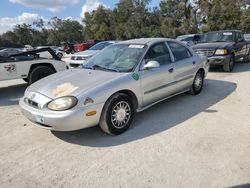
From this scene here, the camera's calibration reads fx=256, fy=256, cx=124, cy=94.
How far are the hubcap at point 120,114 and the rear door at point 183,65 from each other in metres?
1.59

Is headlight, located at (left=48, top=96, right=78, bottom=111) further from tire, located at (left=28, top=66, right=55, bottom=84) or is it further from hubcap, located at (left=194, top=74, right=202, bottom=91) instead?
tire, located at (left=28, top=66, right=55, bottom=84)

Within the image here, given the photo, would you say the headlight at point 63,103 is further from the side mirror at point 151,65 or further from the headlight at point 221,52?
the headlight at point 221,52

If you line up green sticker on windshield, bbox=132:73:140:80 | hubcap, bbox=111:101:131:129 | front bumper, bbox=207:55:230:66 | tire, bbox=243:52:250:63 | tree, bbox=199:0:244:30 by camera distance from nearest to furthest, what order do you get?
hubcap, bbox=111:101:131:129, green sticker on windshield, bbox=132:73:140:80, front bumper, bbox=207:55:230:66, tire, bbox=243:52:250:63, tree, bbox=199:0:244:30

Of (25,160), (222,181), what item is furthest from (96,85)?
(222,181)

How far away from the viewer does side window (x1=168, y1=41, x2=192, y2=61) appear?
560 centimetres

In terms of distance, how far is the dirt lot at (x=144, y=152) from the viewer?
3.13 meters

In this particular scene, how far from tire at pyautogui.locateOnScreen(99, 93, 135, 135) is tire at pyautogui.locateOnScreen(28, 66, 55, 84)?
4.44 metres

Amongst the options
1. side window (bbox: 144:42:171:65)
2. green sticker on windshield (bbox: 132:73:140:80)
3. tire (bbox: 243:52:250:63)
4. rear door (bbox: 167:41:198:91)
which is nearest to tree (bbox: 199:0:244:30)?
tire (bbox: 243:52:250:63)

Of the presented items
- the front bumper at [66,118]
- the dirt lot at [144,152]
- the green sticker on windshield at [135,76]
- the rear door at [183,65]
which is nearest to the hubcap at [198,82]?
the rear door at [183,65]

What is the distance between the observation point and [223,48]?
9.14 m

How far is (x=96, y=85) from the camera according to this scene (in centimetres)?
404

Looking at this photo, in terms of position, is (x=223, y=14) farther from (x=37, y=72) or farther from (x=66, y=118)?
(x=66, y=118)

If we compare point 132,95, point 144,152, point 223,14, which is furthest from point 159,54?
point 223,14

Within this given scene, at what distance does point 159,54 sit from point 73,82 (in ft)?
6.30
